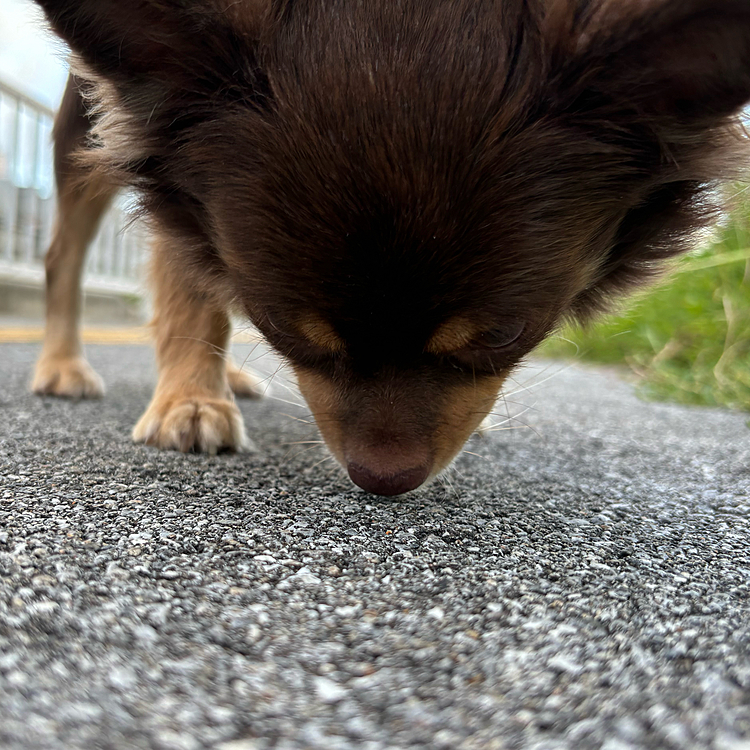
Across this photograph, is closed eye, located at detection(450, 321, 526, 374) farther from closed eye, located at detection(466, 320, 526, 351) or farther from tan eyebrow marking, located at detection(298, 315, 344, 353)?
tan eyebrow marking, located at detection(298, 315, 344, 353)

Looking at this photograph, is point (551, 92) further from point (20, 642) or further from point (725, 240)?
point (725, 240)

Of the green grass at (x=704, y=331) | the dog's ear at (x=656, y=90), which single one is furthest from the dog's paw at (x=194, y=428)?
the green grass at (x=704, y=331)

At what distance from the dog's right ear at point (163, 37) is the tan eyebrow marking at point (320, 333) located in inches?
21.9

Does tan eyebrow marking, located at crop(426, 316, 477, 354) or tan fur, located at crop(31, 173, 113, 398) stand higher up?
tan eyebrow marking, located at crop(426, 316, 477, 354)

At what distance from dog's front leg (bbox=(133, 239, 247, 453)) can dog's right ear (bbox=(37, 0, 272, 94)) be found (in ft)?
1.83

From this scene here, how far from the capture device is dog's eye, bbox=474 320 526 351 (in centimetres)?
149

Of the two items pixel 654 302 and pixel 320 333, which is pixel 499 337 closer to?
pixel 320 333

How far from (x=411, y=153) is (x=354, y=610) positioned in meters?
0.85

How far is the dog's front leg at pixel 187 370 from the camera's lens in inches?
78.2

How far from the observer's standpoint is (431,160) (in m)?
1.30

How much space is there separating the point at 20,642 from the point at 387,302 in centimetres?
85

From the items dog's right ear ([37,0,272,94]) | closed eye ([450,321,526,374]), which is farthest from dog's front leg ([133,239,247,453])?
closed eye ([450,321,526,374])

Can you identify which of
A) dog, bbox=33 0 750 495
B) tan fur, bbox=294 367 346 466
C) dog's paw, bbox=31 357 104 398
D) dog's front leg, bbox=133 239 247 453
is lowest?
dog's paw, bbox=31 357 104 398

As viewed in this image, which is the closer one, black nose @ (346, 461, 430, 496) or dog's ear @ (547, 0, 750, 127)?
dog's ear @ (547, 0, 750, 127)
